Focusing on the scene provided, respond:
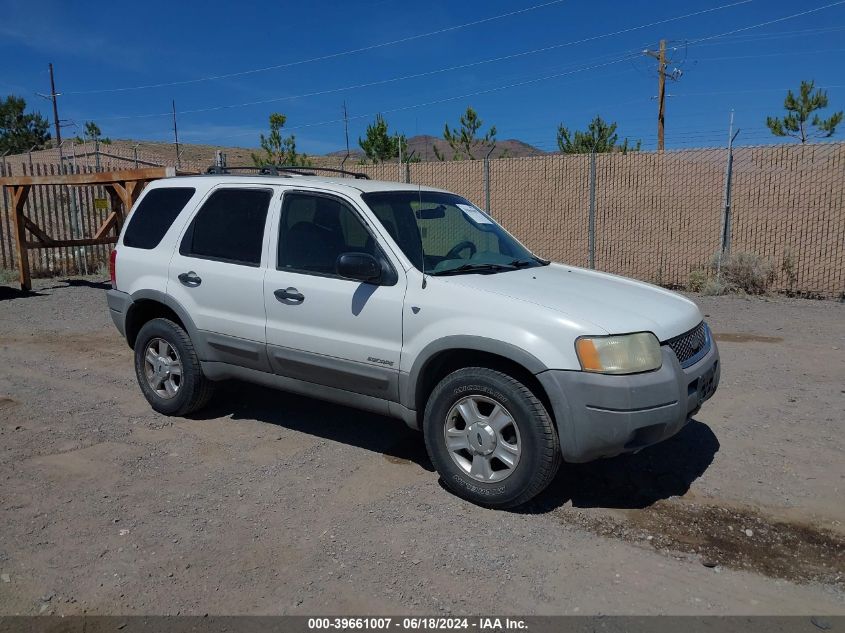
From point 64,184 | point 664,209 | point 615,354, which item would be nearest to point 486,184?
point 664,209

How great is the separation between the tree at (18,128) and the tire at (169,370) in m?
55.7

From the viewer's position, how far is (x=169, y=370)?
589 cm

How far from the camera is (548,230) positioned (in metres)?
15.1

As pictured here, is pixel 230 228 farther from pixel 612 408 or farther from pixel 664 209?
pixel 664 209

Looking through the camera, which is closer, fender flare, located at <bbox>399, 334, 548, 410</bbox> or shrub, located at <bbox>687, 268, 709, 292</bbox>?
fender flare, located at <bbox>399, 334, 548, 410</bbox>

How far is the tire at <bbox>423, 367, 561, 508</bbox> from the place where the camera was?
13.1ft

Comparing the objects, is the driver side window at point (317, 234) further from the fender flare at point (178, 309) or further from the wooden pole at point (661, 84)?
the wooden pole at point (661, 84)

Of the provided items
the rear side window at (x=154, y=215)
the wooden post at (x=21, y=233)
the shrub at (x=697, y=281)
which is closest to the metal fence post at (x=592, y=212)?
the shrub at (x=697, y=281)

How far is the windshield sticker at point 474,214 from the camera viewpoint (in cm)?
548

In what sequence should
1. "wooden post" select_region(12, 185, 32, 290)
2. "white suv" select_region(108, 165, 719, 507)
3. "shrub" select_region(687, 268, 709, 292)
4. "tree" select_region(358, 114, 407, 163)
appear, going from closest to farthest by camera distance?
1. "white suv" select_region(108, 165, 719, 507)
2. "shrub" select_region(687, 268, 709, 292)
3. "wooden post" select_region(12, 185, 32, 290)
4. "tree" select_region(358, 114, 407, 163)

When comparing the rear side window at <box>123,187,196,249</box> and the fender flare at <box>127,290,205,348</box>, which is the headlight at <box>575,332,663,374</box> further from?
the rear side window at <box>123,187,196,249</box>

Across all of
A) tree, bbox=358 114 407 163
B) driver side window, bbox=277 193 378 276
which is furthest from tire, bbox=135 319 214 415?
tree, bbox=358 114 407 163

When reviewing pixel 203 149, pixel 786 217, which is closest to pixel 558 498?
pixel 786 217

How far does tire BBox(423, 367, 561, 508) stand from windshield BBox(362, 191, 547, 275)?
2.65 ft
